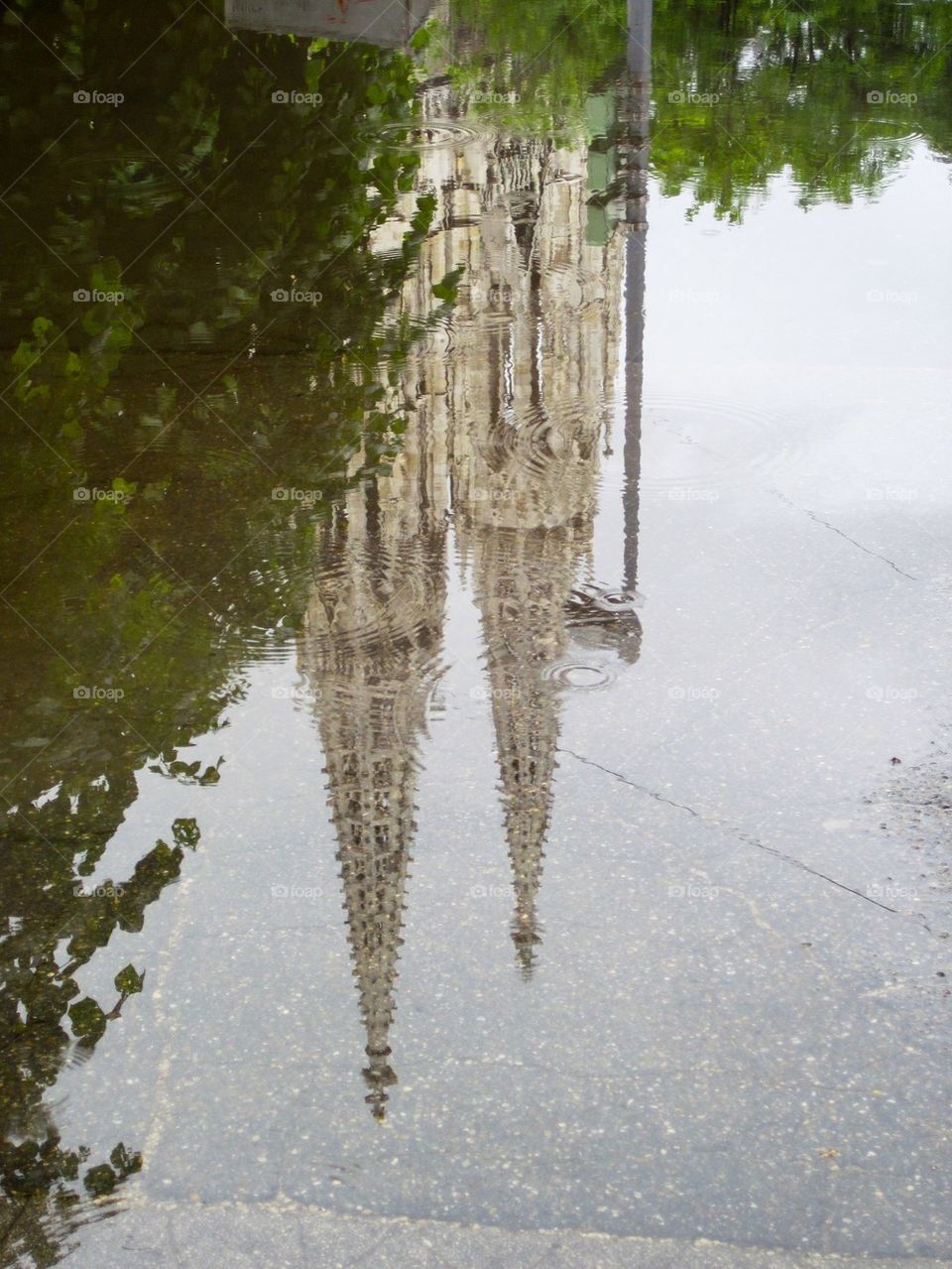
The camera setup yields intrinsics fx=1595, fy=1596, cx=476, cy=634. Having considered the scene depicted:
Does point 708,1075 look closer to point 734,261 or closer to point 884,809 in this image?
point 884,809

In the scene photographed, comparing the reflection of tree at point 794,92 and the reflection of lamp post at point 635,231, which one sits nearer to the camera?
the reflection of lamp post at point 635,231

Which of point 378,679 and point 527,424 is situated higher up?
point 527,424

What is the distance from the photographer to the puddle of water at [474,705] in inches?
181

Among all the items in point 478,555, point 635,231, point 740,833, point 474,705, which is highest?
point 635,231

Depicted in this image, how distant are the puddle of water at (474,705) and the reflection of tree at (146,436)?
0.03 metres

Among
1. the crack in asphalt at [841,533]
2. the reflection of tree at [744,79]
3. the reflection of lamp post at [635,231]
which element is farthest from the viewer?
the reflection of tree at [744,79]

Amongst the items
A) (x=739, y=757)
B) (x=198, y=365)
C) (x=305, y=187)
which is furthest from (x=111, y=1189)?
(x=305, y=187)

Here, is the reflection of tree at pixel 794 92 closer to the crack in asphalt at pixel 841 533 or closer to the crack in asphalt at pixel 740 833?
the crack in asphalt at pixel 841 533

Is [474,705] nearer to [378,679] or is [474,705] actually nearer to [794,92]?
[378,679]

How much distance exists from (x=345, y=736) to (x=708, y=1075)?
236cm

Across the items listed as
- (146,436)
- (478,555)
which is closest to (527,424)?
(478,555)

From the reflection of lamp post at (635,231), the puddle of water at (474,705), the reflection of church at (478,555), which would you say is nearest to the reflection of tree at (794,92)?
the reflection of lamp post at (635,231)

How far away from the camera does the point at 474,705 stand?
6754 millimetres

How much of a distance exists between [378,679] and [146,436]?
3189 millimetres
